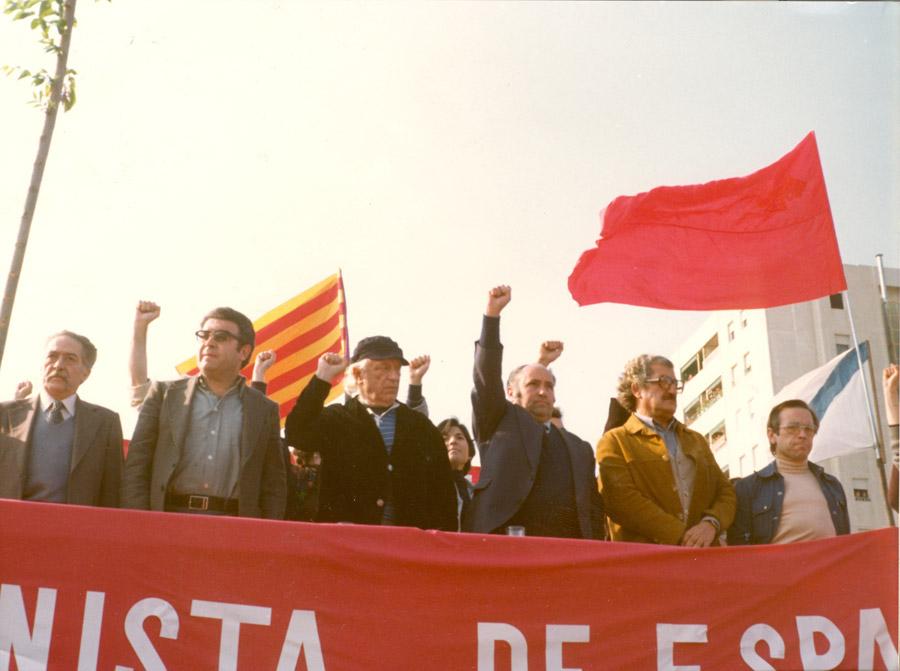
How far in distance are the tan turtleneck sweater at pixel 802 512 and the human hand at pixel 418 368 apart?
2.03m

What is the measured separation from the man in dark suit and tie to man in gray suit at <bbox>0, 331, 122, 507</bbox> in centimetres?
164

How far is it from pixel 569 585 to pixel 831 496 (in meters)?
1.78

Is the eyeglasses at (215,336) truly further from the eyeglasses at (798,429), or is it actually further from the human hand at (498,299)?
the eyeglasses at (798,429)

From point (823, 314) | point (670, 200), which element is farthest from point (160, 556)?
point (823, 314)

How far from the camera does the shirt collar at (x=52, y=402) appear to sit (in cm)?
516

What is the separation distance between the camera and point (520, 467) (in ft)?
17.8

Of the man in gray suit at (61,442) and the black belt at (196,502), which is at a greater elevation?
the man in gray suit at (61,442)

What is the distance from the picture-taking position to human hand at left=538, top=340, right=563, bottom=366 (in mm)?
6051

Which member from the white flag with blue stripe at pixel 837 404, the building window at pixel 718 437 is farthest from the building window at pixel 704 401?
the white flag with blue stripe at pixel 837 404

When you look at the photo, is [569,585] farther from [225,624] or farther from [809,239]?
[809,239]

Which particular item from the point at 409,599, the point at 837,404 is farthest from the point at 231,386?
the point at 837,404

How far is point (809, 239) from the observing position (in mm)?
7355

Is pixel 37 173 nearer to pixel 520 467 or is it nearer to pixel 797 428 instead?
pixel 520 467

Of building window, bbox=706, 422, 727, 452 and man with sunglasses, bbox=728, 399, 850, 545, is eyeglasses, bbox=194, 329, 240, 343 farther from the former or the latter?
building window, bbox=706, 422, 727, 452
